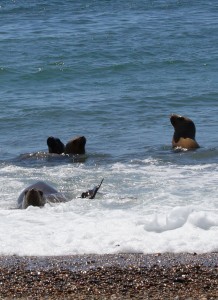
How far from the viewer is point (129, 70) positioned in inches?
856

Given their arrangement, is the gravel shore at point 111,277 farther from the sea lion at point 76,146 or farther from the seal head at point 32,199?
the sea lion at point 76,146

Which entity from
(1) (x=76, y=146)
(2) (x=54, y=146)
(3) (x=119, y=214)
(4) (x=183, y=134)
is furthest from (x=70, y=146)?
(3) (x=119, y=214)

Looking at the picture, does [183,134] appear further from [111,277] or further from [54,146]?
[111,277]

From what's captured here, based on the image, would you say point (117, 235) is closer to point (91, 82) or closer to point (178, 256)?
point (178, 256)

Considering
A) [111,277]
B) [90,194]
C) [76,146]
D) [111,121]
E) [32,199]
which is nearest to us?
[111,277]

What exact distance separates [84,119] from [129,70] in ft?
17.6

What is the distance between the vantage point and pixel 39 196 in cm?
993

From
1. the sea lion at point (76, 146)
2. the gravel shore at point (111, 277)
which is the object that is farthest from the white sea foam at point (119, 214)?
the sea lion at point (76, 146)

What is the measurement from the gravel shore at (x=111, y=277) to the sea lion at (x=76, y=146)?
5708 mm

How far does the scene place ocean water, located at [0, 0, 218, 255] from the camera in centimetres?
873

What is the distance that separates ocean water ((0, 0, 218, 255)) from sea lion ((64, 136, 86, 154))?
135 millimetres

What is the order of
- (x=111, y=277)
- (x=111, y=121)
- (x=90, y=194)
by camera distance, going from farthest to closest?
(x=111, y=121)
(x=90, y=194)
(x=111, y=277)

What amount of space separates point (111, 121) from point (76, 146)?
2.63 m

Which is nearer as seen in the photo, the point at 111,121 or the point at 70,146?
the point at 70,146
